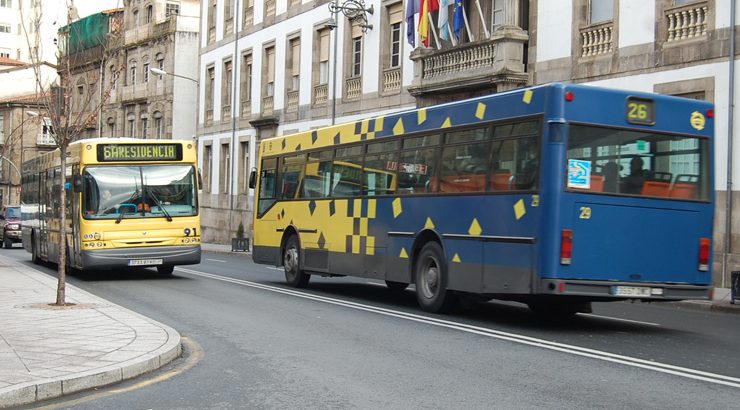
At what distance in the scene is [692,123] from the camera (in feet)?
42.4

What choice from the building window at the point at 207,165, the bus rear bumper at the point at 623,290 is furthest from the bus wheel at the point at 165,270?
the building window at the point at 207,165

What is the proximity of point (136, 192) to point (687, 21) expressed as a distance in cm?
1239

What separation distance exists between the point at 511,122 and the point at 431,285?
9.81 feet

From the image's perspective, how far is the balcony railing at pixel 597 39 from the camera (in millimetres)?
24625

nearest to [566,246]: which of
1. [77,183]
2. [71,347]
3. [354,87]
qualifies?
[71,347]

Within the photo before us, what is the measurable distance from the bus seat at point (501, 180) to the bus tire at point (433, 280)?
62.0 inches

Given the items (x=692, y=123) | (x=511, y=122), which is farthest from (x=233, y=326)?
(x=692, y=123)

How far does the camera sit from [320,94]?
131 feet

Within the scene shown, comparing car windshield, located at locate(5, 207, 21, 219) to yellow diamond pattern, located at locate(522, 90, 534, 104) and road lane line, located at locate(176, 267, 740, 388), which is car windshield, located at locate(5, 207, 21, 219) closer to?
road lane line, located at locate(176, 267, 740, 388)

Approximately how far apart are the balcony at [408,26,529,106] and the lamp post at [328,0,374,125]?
5379 mm

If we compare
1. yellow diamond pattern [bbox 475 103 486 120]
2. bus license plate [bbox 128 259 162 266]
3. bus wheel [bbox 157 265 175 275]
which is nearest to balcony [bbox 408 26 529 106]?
bus wheel [bbox 157 265 175 275]

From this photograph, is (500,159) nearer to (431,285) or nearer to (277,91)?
(431,285)

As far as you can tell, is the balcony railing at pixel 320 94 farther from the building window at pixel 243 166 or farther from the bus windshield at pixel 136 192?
the bus windshield at pixel 136 192

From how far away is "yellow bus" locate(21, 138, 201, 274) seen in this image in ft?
69.3
